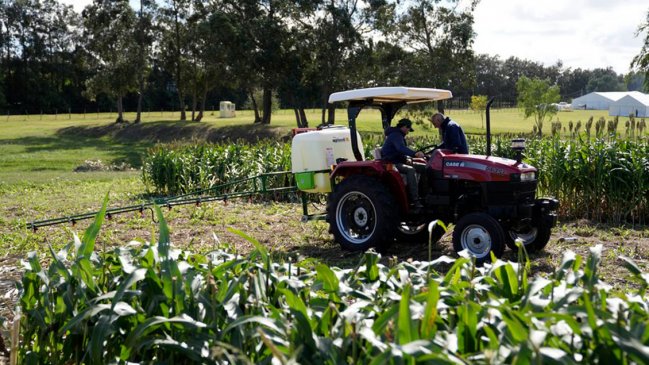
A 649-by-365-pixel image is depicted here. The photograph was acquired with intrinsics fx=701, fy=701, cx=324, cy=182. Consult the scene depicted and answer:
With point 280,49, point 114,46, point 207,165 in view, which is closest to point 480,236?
point 207,165

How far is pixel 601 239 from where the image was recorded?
Result: 909 cm

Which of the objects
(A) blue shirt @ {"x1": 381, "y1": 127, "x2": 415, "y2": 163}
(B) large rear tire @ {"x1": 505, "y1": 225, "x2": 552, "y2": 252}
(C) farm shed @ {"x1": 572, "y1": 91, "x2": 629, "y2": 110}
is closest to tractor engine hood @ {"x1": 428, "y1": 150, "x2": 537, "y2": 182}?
(A) blue shirt @ {"x1": 381, "y1": 127, "x2": 415, "y2": 163}

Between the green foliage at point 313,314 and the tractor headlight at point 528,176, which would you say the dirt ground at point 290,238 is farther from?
the green foliage at point 313,314

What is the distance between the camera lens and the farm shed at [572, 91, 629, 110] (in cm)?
8594

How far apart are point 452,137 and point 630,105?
72720 mm

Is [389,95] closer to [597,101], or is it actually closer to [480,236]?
[480,236]

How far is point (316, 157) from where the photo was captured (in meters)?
9.04

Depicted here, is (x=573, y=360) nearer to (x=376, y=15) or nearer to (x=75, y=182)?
(x=75, y=182)

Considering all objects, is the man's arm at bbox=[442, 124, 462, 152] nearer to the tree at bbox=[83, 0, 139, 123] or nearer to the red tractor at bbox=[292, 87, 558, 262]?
the red tractor at bbox=[292, 87, 558, 262]

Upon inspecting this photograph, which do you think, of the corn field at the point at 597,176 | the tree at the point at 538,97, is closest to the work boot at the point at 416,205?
the corn field at the point at 597,176

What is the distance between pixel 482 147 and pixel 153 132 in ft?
116

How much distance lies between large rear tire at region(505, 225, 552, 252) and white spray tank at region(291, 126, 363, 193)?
7.44 ft

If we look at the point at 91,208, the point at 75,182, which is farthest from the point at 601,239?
the point at 75,182

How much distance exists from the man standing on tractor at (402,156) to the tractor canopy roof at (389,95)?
366 mm
